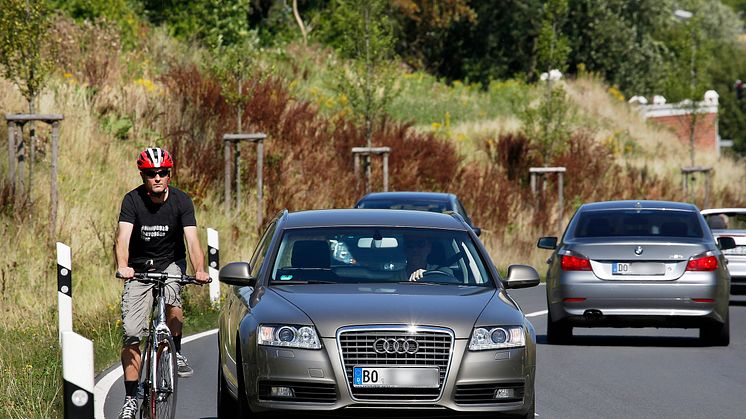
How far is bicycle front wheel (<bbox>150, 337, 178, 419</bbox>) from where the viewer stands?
32.1ft

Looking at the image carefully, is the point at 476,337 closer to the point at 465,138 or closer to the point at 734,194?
the point at 465,138

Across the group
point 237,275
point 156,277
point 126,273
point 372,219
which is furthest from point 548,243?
point 126,273

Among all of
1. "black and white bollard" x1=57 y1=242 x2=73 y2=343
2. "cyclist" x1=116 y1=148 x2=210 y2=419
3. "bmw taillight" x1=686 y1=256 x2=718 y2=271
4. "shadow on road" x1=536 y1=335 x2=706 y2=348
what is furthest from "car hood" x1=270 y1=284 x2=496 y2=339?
"shadow on road" x1=536 y1=335 x2=706 y2=348

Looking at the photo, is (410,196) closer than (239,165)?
Yes

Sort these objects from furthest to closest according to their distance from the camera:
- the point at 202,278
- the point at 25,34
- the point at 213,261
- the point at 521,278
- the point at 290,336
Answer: the point at 25,34 → the point at 213,261 → the point at 521,278 → the point at 202,278 → the point at 290,336

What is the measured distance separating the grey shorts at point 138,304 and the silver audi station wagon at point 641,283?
7.12 metres

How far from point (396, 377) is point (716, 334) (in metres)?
8.70

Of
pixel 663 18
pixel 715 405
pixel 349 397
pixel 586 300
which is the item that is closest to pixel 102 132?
pixel 586 300

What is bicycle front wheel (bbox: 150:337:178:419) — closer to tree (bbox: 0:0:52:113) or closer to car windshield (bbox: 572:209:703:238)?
car windshield (bbox: 572:209:703:238)

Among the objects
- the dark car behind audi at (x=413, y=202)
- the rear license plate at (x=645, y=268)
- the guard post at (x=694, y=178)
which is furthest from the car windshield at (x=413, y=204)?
the guard post at (x=694, y=178)

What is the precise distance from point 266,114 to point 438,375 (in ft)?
84.1

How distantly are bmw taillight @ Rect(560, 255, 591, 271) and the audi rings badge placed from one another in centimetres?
782

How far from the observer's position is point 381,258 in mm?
10914

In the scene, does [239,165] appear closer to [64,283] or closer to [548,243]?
[548,243]
